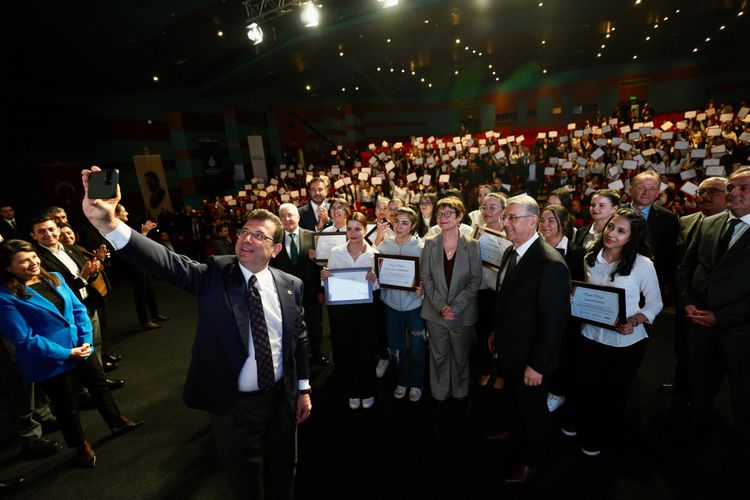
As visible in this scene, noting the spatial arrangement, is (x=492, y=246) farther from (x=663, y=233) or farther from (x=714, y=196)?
(x=714, y=196)

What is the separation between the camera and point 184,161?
12500 mm

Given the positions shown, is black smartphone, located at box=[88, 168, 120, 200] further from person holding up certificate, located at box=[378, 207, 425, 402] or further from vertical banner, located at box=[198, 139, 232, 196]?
vertical banner, located at box=[198, 139, 232, 196]

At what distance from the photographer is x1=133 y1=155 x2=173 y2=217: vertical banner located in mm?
10812

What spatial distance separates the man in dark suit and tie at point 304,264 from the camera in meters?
3.51

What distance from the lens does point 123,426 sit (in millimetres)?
2943

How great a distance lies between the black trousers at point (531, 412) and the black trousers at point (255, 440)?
1372mm

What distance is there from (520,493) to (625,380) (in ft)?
3.24

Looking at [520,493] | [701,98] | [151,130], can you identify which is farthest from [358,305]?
[701,98]

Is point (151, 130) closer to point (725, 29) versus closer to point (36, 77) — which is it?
point (36, 77)

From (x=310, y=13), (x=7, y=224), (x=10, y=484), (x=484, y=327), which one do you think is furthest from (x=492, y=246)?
(x=7, y=224)

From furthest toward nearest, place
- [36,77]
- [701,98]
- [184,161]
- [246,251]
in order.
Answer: [701,98], [184,161], [36,77], [246,251]

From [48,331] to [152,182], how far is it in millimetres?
10374

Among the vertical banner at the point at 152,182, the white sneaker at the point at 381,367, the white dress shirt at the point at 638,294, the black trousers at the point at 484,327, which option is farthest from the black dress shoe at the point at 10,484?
the vertical banner at the point at 152,182

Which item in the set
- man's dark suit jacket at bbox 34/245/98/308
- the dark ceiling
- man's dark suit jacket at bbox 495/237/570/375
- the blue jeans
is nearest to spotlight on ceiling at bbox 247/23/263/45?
the dark ceiling
